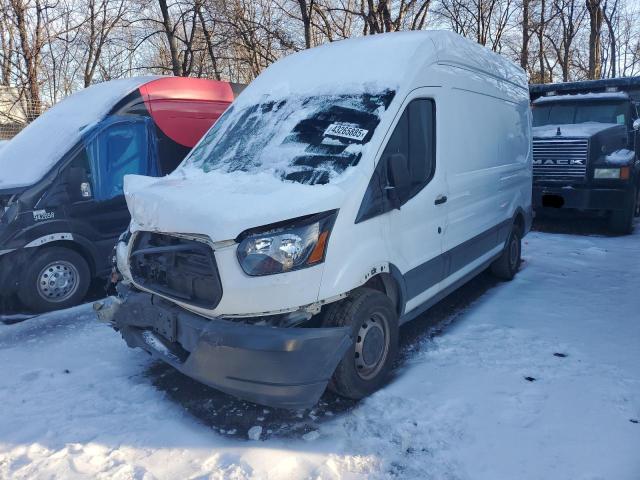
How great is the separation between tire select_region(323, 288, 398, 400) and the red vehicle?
367cm

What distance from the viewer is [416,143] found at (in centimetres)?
384

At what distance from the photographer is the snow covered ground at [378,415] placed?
286 cm

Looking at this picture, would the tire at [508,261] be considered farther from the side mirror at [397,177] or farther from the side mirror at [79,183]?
the side mirror at [79,183]

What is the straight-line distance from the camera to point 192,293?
10.5 feet

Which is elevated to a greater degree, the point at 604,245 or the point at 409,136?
the point at 409,136

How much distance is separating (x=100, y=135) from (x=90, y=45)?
22702 millimetres

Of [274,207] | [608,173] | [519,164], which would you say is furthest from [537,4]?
[274,207]

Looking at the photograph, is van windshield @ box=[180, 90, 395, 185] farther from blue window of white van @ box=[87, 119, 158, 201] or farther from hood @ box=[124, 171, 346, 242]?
blue window of white van @ box=[87, 119, 158, 201]

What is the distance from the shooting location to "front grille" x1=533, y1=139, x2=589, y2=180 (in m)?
8.96

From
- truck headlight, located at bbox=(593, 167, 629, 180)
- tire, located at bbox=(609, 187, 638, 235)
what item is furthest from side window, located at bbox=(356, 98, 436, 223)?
tire, located at bbox=(609, 187, 638, 235)

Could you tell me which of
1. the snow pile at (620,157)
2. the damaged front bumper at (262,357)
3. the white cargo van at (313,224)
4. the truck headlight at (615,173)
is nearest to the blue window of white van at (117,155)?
the white cargo van at (313,224)

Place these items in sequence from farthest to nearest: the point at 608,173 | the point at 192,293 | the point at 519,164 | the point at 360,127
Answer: the point at 608,173 → the point at 519,164 → the point at 360,127 → the point at 192,293

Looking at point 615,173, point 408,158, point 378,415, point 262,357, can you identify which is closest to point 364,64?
point 408,158

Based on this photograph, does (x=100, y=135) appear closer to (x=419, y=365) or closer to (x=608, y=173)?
(x=419, y=365)
